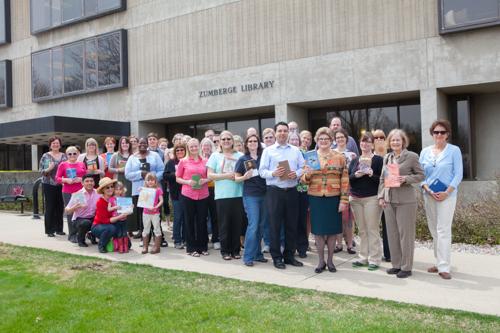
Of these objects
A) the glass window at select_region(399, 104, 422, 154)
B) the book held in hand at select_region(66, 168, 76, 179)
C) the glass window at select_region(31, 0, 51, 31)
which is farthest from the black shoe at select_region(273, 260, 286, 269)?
the glass window at select_region(31, 0, 51, 31)

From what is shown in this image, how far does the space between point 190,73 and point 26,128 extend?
7518mm

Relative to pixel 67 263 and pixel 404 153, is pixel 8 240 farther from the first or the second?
pixel 404 153

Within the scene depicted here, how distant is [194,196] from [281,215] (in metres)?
1.67

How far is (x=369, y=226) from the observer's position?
21.3 feet

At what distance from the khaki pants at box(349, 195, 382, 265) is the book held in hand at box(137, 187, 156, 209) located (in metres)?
3.36

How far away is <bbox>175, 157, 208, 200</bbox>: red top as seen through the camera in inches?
297

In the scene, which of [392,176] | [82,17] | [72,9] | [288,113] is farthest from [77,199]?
[72,9]

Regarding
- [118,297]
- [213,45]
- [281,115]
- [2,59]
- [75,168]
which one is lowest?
[118,297]

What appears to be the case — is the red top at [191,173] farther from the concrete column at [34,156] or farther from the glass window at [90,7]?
the concrete column at [34,156]

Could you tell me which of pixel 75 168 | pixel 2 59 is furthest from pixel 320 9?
pixel 2 59

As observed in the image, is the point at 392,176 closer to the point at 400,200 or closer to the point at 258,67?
the point at 400,200

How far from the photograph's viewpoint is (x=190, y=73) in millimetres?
18969

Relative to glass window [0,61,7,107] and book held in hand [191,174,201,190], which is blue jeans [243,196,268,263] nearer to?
book held in hand [191,174,201,190]

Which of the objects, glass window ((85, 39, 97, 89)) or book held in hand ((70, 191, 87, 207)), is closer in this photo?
book held in hand ((70, 191, 87, 207))
